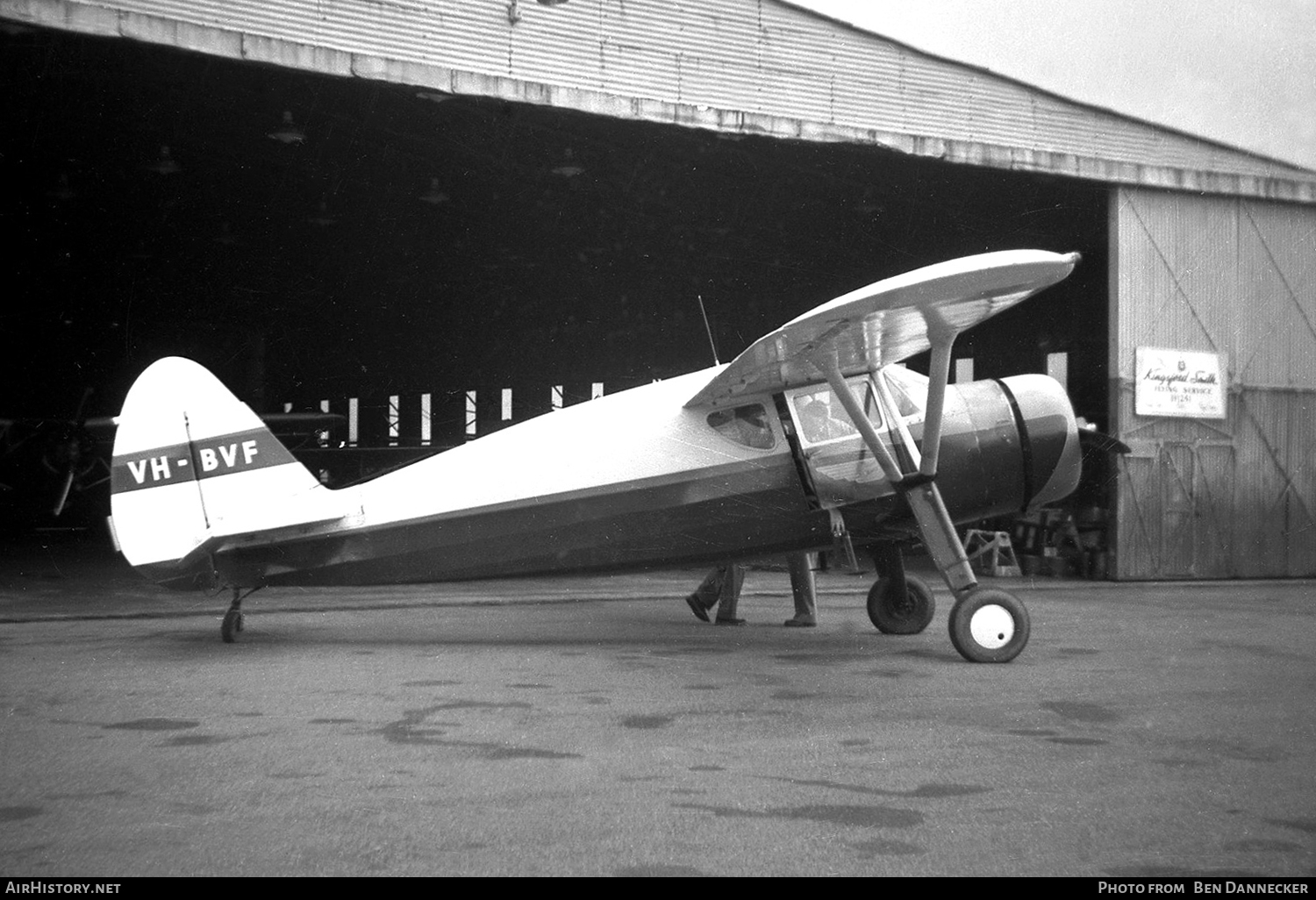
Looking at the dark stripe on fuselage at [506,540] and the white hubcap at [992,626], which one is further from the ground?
the dark stripe on fuselage at [506,540]

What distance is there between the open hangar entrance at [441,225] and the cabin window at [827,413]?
6.60m

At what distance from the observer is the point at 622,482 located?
353 inches

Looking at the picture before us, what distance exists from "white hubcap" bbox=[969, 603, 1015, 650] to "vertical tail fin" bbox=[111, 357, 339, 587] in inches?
191

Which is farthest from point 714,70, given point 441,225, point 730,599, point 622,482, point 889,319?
point 889,319

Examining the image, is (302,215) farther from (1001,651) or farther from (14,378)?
(14,378)

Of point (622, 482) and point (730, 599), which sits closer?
point (622, 482)

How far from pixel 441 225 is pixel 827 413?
1516 centimetres

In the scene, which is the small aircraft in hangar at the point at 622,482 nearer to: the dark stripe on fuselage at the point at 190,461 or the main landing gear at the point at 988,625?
the dark stripe on fuselage at the point at 190,461

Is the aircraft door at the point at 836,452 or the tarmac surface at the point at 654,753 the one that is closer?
the tarmac surface at the point at 654,753

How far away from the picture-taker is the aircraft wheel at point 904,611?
10125 mm

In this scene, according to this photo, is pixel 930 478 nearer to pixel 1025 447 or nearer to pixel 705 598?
pixel 1025 447

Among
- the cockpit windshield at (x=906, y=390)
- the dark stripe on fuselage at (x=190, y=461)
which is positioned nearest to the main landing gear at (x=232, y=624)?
the dark stripe on fuselage at (x=190, y=461)

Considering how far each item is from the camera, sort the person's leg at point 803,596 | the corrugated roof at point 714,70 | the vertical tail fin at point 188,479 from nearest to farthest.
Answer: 1. the vertical tail fin at point 188,479
2. the person's leg at point 803,596
3. the corrugated roof at point 714,70

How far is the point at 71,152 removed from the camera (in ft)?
59.6
